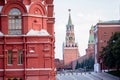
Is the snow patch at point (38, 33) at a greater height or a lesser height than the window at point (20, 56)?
greater

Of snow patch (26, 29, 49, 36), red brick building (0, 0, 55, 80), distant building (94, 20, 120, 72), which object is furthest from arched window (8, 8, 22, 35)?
distant building (94, 20, 120, 72)

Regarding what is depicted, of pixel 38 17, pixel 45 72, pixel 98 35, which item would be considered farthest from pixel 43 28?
pixel 98 35

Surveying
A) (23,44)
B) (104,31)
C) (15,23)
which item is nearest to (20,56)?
(23,44)

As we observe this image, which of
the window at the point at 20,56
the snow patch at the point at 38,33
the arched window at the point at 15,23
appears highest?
the arched window at the point at 15,23

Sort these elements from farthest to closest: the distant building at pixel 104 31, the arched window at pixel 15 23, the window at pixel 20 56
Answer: the distant building at pixel 104 31 → the arched window at pixel 15 23 → the window at pixel 20 56

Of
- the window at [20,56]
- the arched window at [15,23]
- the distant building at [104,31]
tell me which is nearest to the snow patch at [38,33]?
the arched window at [15,23]

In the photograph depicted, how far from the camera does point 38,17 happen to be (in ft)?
159

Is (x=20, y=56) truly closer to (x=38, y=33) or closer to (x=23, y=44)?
(x=23, y=44)

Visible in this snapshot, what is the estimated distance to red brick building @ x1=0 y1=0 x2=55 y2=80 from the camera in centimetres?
4703

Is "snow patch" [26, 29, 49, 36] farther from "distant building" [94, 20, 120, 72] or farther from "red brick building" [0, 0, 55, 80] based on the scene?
"distant building" [94, 20, 120, 72]

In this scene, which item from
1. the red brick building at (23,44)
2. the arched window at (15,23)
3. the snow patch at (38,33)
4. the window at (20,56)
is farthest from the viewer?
the arched window at (15,23)

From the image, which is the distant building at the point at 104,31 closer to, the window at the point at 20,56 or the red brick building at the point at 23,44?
the red brick building at the point at 23,44

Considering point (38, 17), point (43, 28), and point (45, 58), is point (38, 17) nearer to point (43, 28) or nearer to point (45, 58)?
point (43, 28)

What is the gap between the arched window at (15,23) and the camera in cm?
4756
